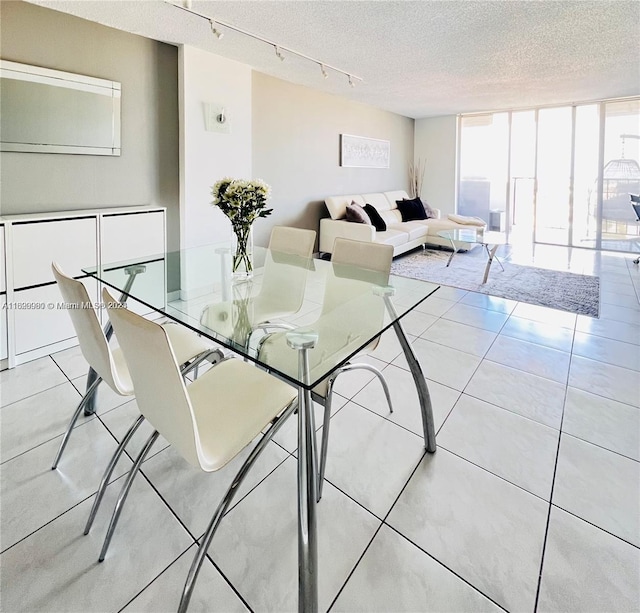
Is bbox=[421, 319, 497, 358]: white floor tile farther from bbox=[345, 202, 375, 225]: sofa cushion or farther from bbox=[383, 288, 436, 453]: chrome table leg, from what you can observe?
bbox=[345, 202, 375, 225]: sofa cushion

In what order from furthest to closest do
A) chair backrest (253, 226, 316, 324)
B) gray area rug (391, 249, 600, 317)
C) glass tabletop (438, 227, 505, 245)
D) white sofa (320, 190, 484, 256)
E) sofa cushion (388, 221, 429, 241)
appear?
sofa cushion (388, 221, 429, 241) < white sofa (320, 190, 484, 256) < glass tabletop (438, 227, 505, 245) < gray area rug (391, 249, 600, 317) < chair backrest (253, 226, 316, 324)

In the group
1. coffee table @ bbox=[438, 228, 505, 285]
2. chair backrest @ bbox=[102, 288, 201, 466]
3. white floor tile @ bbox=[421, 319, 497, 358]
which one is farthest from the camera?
coffee table @ bbox=[438, 228, 505, 285]

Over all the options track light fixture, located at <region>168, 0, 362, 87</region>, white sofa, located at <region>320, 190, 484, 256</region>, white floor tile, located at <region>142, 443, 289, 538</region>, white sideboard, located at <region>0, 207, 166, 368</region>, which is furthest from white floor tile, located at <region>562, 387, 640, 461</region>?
track light fixture, located at <region>168, 0, 362, 87</region>

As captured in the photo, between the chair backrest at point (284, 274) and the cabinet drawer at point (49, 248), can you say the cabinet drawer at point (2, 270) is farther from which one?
the chair backrest at point (284, 274)

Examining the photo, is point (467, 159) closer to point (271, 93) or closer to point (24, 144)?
point (271, 93)

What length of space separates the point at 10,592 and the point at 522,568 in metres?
1.57

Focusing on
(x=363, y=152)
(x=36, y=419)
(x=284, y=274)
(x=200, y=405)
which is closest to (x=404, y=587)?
(x=200, y=405)

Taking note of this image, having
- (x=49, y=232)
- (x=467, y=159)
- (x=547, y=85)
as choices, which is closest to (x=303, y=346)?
(x=49, y=232)

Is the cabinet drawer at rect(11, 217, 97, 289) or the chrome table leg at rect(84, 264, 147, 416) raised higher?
the cabinet drawer at rect(11, 217, 97, 289)

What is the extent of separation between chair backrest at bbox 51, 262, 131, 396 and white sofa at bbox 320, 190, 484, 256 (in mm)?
3565

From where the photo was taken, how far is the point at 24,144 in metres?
2.62

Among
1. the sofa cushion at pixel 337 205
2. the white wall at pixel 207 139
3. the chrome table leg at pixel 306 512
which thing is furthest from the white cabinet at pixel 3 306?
the sofa cushion at pixel 337 205

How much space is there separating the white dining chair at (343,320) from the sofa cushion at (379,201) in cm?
403

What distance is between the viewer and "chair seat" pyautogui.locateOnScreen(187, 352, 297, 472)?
1.16m
